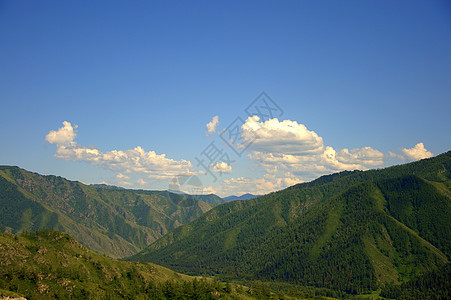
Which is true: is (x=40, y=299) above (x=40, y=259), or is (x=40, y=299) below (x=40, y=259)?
below

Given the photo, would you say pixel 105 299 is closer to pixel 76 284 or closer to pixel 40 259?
pixel 76 284

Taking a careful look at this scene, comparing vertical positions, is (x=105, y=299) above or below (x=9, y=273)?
below

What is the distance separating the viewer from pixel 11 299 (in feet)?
438

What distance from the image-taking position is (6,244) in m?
192

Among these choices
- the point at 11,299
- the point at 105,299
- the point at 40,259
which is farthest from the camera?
the point at 40,259

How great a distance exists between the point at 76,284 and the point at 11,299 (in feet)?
179

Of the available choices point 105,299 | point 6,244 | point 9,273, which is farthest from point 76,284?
point 6,244

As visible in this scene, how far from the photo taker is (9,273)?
168 meters

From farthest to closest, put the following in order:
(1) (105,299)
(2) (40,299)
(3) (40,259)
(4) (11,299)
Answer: (3) (40,259), (1) (105,299), (2) (40,299), (4) (11,299)

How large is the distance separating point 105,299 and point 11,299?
5833cm

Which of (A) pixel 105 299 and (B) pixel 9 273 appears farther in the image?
(A) pixel 105 299

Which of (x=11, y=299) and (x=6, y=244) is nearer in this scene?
(x=11, y=299)

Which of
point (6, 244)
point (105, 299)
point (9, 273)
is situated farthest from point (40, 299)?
point (6, 244)

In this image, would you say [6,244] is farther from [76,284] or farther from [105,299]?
[105,299]
